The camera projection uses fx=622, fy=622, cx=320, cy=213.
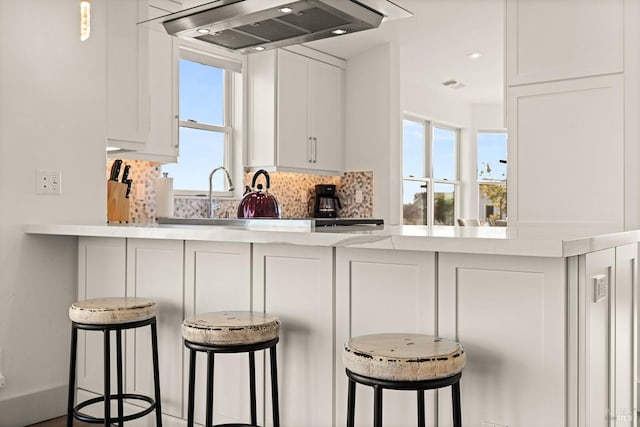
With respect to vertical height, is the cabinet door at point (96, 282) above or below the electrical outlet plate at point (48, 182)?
below

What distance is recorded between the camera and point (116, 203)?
3.68 metres

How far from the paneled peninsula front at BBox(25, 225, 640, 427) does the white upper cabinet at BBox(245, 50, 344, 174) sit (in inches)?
100

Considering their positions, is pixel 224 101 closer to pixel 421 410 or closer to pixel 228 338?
pixel 228 338

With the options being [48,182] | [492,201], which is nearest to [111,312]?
[48,182]

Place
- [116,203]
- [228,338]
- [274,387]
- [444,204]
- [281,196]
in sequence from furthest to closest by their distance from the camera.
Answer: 1. [444,204]
2. [281,196]
3. [116,203]
4. [274,387]
5. [228,338]

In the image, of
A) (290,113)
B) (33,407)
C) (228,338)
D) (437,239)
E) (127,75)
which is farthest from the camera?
(290,113)

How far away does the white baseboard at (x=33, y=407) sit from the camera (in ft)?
9.58

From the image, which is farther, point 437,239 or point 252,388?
point 252,388

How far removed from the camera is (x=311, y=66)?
569cm

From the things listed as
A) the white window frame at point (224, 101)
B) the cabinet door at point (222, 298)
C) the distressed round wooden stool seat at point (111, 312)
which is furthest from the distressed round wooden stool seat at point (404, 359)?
the white window frame at point (224, 101)

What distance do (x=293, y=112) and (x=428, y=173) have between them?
3353 millimetres

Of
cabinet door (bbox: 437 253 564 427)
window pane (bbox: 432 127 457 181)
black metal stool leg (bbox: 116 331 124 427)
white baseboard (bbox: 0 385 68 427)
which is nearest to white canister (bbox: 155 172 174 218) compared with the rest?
white baseboard (bbox: 0 385 68 427)

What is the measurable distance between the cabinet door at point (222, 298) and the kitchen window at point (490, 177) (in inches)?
289

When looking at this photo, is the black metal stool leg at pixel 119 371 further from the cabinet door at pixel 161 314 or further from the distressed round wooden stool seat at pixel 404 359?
the distressed round wooden stool seat at pixel 404 359
